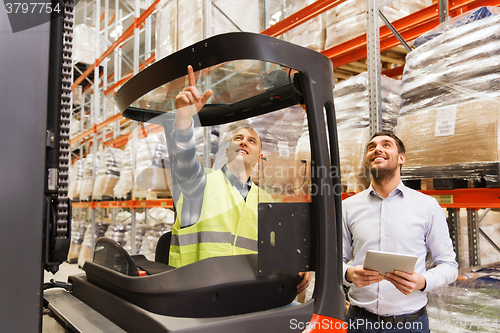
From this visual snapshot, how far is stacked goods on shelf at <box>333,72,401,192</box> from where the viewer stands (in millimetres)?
3068

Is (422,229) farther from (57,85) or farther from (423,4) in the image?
(423,4)

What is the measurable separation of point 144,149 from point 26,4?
154cm

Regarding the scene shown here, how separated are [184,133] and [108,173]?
718 centimetres

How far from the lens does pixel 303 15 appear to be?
3.94m

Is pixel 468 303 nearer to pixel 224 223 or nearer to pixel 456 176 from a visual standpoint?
pixel 456 176

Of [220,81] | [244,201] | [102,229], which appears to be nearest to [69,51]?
[220,81]

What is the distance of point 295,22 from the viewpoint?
13.3 feet

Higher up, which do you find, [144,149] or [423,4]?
[423,4]

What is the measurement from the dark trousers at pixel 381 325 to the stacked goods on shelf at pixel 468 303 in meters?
0.24

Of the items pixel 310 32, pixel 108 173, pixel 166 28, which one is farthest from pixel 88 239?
pixel 310 32

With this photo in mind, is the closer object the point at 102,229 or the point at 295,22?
the point at 295,22

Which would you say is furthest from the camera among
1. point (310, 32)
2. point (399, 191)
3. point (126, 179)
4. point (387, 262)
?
point (126, 179)

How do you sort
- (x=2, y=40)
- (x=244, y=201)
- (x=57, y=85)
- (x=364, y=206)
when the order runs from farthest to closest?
(x=364, y=206)
(x=244, y=201)
(x=57, y=85)
(x=2, y=40)

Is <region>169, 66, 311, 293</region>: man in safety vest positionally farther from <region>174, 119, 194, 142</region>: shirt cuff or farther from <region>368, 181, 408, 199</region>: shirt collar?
<region>368, 181, 408, 199</region>: shirt collar
